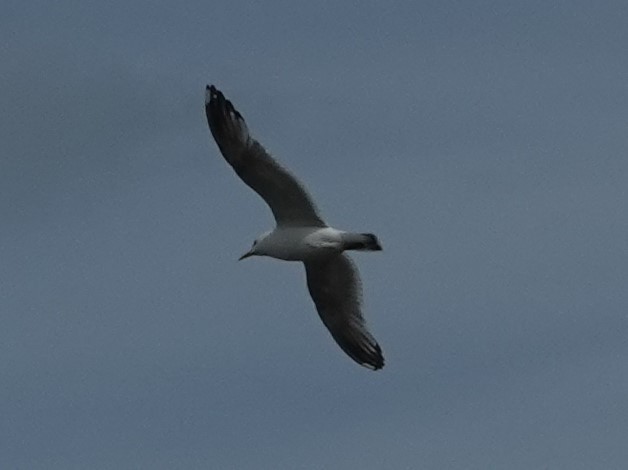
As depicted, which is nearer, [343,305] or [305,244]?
[305,244]

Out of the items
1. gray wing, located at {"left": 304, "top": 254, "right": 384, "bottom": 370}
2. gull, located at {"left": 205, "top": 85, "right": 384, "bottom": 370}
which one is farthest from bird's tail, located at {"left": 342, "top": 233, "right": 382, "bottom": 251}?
gray wing, located at {"left": 304, "top": 254, "right": 384, "bottom": 370}

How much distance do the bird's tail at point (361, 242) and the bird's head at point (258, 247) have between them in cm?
181

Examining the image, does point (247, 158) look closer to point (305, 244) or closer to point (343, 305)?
point (305, 244)

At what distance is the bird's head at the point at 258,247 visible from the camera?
5534cm

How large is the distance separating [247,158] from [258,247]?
2.33 metres

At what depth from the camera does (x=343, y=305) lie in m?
57.3

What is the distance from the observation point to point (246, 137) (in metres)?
53.8

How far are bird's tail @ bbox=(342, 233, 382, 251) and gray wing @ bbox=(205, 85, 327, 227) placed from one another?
78 cm

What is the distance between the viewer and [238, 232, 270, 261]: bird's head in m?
55.3

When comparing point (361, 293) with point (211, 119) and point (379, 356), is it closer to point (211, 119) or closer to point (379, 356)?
point (379, 356)

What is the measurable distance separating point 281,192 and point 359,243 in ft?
5.69

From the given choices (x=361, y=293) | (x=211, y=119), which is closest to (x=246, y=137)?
(x=211, y=119)

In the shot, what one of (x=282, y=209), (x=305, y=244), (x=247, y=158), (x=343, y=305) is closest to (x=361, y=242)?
(x=305, y=244)

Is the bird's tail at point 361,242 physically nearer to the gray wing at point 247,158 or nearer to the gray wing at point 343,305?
the gray wing at point 247,158
